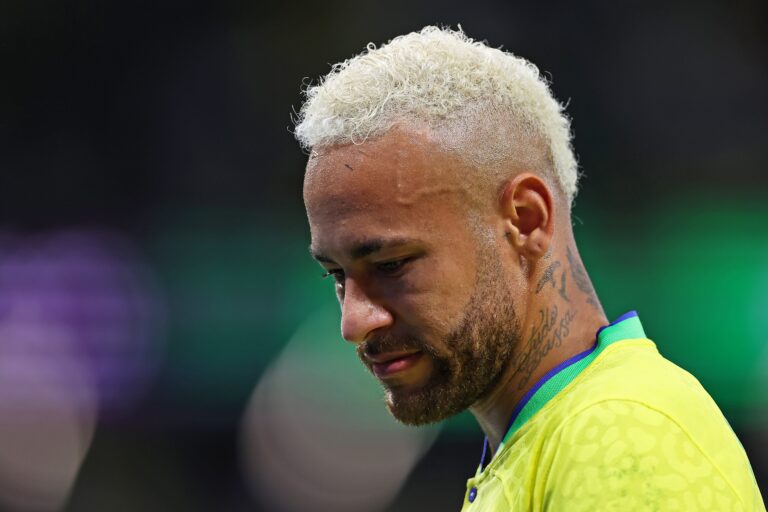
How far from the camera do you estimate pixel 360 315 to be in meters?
1.94

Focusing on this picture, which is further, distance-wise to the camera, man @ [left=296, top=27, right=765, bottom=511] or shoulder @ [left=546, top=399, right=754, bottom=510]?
man @ [left=296, top=27, right=765, bottom=511]

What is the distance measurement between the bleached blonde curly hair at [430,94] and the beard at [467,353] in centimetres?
32

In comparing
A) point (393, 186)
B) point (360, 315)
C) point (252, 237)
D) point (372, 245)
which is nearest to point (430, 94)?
point (393, 186)

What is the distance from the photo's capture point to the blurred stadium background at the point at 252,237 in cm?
646

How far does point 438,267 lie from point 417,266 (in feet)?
0.14

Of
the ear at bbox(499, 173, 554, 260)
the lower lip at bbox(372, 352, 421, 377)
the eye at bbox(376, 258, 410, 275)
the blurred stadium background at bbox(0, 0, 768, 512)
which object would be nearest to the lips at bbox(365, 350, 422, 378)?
the lower lip at bbox(372, 352, 421, 377)

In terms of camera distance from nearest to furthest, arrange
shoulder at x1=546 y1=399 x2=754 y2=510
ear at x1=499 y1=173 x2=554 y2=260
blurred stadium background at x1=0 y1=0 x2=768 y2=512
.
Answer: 1. shoulder at x1=546 y1=399 x2=754 y2=510
2. ear at x1=499 y1=173 x2=554 y2=260
3. blurred stadium background at x1=0 y1=0 x2=768 y2=512

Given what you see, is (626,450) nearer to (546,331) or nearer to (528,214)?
(546,331)

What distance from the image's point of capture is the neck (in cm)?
203

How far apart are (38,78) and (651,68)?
470 cm

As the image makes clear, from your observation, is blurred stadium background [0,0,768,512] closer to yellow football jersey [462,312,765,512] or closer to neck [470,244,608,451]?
neck [470,244,608,451]

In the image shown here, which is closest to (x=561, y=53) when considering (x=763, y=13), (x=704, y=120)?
(x=704, y=120)

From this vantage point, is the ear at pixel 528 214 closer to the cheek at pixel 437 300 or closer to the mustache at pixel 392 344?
the cheek at pixel 437 300

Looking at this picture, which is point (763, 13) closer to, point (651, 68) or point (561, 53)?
point (651, 68)
